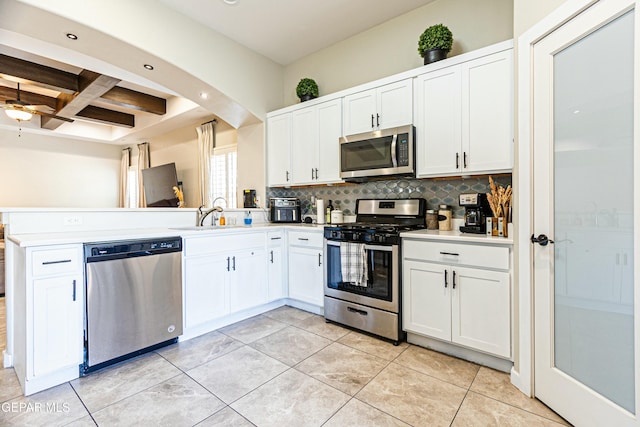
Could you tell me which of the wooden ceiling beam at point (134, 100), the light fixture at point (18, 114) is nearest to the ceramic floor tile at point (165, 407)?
the wooden ceiling beam at point (134, 100)

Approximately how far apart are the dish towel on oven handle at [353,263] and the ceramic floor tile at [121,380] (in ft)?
5.03

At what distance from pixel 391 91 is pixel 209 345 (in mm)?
2857

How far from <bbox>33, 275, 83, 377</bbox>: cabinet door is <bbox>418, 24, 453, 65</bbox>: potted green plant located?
3255 millimetres

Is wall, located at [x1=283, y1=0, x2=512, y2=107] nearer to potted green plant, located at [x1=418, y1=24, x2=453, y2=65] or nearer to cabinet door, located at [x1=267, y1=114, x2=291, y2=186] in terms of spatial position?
potted green plant, located at [x1=418, y1=24, x2=453, y2=65]

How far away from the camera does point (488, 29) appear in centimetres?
270

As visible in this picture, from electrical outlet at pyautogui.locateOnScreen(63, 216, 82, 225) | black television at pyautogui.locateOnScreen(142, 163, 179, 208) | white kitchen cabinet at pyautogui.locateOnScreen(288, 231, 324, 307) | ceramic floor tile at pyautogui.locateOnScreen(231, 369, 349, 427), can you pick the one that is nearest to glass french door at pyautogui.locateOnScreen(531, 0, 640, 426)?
ceramic floor tile at pyautogui.locateOnScreen(231, 369, 349, 427)

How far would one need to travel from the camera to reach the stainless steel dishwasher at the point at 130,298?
2.08 metres

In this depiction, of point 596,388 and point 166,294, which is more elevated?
point 166,294

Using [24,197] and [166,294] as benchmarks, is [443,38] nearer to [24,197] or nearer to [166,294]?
[166,294]

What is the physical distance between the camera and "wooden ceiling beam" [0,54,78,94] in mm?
3805

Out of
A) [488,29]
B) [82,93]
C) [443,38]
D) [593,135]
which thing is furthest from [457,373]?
[82,93]

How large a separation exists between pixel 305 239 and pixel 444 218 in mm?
1424

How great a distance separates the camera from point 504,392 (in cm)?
188

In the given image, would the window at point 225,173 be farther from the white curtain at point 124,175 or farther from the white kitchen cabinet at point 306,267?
the white curtain at point 124,175
